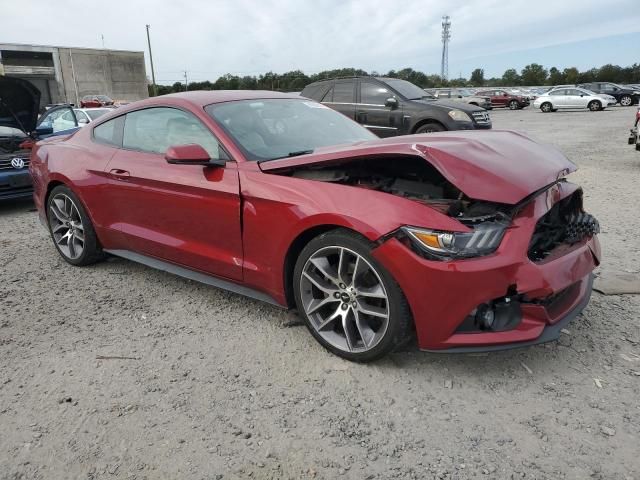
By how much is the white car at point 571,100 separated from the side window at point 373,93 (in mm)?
24320

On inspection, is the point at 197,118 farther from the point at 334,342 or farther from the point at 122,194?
the point at 334,342

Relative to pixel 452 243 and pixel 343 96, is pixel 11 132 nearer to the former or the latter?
pixel 343 96

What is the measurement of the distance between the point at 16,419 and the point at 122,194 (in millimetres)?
1909

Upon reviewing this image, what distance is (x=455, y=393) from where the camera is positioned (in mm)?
2574

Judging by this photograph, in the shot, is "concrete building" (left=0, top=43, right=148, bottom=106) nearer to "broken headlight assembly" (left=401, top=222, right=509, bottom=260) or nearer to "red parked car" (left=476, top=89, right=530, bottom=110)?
"red parked car" (left=476, top=89, right=530, bottom=110)

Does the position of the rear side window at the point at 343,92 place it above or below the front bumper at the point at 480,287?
above

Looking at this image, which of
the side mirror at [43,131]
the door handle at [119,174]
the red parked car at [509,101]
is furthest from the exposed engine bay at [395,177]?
the red parked car at [509,101]

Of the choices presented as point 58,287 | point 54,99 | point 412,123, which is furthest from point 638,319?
point 54,99

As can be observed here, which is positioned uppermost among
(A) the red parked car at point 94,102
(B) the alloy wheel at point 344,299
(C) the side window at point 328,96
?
(A) the red parked car at point 94,102

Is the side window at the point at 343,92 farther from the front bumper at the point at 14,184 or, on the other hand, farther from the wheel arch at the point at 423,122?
the front bumper at the point at 14,184

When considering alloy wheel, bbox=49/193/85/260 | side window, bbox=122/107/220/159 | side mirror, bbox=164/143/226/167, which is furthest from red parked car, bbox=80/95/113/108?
side mirror, bbox=164/143/226/167

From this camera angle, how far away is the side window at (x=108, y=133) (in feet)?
13.7

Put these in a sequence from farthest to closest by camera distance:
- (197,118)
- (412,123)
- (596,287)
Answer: (412,123) < (596,287) < (197,118)

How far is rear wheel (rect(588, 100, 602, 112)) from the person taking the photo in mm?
29312
